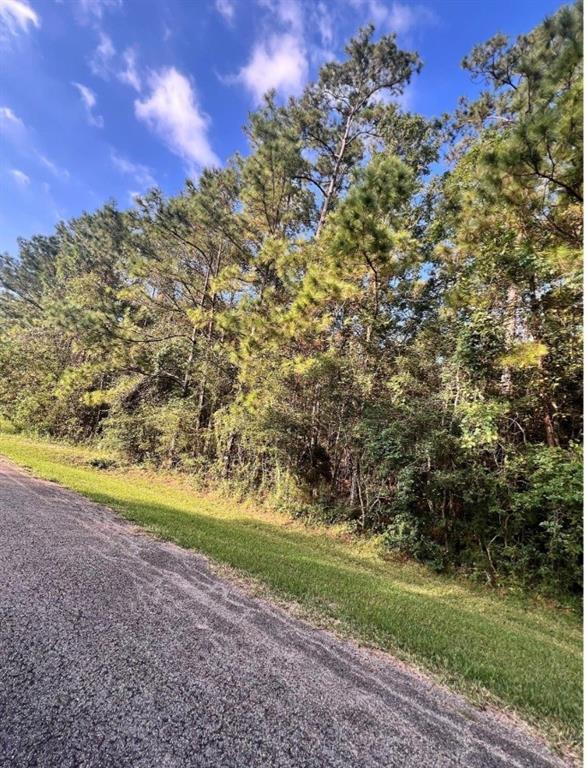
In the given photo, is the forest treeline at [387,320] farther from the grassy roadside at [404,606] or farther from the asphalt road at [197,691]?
the asphalt road at [197,691]

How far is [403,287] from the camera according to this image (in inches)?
359

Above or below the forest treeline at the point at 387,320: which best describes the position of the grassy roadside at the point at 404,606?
below

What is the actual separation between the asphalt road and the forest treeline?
185 inches

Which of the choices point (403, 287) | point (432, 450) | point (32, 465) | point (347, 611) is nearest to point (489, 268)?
point (403, 287)

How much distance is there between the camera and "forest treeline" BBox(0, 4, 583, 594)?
237 inches

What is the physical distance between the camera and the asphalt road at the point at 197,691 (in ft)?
5.39

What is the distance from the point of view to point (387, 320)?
29.1 feet

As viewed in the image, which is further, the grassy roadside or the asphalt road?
the grassy roadside

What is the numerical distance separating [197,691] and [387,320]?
8082 millimetres

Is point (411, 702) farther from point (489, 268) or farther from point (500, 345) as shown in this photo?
point (489, 268)

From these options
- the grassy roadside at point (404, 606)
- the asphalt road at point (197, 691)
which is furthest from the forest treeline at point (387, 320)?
the asphalt road at point (197, 691)

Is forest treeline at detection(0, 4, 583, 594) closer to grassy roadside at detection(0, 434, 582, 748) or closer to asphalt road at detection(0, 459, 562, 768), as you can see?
grassy roadside at detection(0, 434, 582, 748)

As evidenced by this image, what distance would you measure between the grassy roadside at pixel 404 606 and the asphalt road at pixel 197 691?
16.8 inches

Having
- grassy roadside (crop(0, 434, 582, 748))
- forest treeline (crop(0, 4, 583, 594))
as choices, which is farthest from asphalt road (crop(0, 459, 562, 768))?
forest treeline (crop(0, 4, 583, 594))
